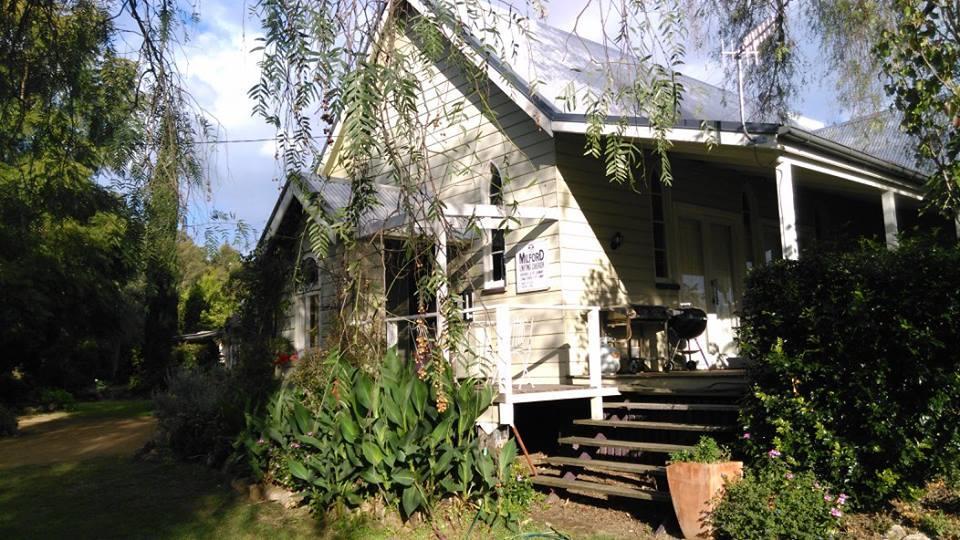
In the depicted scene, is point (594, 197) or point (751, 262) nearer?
point (594, 197)

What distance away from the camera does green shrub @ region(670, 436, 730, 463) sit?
7.00 meters

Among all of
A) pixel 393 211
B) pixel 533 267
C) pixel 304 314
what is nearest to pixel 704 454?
pixel 393 211

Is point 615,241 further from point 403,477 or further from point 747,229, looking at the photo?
point 403,477

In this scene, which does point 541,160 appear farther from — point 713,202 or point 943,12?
point 943,12

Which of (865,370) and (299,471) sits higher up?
(865,370)

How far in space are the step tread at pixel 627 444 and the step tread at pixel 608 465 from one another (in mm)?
178

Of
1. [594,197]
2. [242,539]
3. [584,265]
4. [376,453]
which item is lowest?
[242,539]

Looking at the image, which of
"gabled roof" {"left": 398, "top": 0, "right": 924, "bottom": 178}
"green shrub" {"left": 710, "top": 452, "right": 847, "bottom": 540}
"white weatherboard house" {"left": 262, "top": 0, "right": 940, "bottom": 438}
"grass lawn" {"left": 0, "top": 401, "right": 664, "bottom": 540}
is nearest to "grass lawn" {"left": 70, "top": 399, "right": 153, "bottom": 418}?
"grass lawn" {"left": 0, "top": 401, "right": 664, "bottom": 540}

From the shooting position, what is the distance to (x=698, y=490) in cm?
680

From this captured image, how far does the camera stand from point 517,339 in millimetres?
10875

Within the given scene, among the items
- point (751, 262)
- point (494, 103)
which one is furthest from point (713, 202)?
point (494, 103)

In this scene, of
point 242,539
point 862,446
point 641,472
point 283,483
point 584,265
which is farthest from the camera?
point 584,265

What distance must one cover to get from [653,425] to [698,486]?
1703mm

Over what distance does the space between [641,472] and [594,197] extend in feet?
14.0
